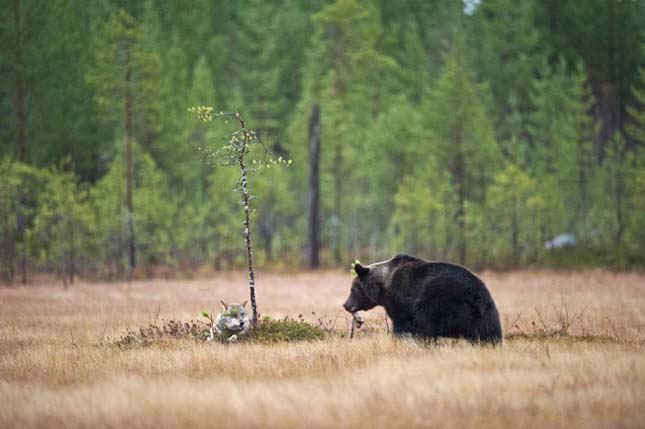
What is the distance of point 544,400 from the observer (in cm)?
788

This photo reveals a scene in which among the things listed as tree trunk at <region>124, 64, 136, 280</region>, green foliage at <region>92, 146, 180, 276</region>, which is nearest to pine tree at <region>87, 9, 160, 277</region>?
tree trunk at <region>124, 64, 136, 280</region>

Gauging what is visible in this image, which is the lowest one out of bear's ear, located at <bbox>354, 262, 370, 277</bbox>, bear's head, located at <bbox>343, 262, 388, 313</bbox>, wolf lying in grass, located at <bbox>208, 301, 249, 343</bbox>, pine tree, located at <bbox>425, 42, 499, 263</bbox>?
wolf lying in grass, located at <bbox>208, 301, 249, 343</bbox>

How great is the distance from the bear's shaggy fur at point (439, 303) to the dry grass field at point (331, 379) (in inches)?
11.2

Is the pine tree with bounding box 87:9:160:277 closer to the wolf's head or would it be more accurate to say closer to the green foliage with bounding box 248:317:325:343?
the green foliage with bounding box 248:317:325:343

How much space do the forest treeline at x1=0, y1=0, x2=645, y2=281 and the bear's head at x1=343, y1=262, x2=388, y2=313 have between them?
52.2 feet

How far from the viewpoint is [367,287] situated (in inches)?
524

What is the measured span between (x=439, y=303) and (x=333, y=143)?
97.9 ft

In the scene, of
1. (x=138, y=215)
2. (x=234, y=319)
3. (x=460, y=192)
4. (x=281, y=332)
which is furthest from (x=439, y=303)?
(x=460, y=192)

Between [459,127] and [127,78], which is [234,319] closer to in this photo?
[127,78]

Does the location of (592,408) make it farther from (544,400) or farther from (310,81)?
(310,81)

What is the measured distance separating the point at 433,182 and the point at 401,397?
100 feet

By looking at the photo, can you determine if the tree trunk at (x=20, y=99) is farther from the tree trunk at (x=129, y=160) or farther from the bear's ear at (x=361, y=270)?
the bear's ear at (x=361, y=270)

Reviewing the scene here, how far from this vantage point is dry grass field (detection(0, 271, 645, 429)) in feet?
24.4

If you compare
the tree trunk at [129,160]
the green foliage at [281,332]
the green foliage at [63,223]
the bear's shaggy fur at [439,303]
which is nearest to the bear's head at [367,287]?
the bear's shaggy fur at [439,303]
